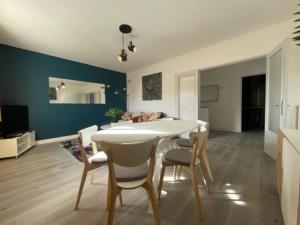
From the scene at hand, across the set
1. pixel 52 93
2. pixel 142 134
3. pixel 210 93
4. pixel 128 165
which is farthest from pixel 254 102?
pixel 52 93

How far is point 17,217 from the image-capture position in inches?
57.1

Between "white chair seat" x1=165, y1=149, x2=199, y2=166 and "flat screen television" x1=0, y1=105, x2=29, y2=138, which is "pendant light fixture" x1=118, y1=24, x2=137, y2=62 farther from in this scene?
"flat screen television" x1=0, y1=105, x2=29, y2=138

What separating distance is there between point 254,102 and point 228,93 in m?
1.24

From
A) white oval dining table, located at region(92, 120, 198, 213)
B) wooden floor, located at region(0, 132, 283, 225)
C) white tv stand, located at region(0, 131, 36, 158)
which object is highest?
white oval dining table, located at region(92, 120, 198, 213)

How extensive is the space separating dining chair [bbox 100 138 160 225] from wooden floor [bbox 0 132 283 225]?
42 centimetres

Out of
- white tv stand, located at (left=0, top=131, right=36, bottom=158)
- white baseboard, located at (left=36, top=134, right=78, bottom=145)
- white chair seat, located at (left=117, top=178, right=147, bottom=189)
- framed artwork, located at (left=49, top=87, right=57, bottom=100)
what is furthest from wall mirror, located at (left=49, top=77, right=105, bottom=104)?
white chair seat, located at (left=117, top=178, right=147, bottom=189)

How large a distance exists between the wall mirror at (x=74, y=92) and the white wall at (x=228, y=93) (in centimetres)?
405

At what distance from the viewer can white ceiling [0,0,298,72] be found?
2.26 metres

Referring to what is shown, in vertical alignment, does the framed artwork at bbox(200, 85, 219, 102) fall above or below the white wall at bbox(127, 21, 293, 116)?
below

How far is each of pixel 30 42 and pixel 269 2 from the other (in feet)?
14.9

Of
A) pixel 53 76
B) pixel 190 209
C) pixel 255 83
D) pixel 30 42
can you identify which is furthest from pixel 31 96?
pixel 255 83

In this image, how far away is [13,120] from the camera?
10.9 ft

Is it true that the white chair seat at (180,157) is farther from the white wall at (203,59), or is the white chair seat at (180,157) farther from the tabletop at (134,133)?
the white wall at (203,59)

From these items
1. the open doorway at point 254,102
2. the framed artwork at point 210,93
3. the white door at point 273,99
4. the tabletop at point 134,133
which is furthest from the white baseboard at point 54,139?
the open doorway at point 254,102
